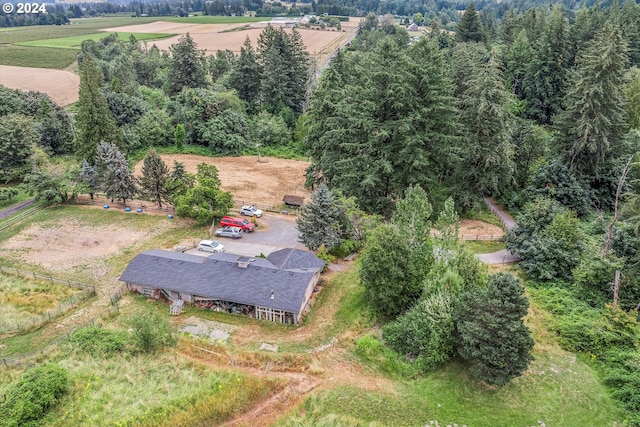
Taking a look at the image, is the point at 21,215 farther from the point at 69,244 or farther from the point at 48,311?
the point at 48,311

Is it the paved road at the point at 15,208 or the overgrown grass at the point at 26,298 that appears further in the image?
the paved road at the point at 15,208

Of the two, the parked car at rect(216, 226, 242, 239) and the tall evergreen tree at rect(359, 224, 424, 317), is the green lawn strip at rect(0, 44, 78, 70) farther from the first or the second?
the tall evergreen tree at rect(359, 224, 424, 317)

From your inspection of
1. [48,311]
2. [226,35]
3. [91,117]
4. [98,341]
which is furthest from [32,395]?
[226,35]

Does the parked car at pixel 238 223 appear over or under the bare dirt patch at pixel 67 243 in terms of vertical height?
over

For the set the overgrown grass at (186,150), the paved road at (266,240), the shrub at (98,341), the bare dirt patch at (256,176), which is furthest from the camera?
the overgrown grass at (186,150)

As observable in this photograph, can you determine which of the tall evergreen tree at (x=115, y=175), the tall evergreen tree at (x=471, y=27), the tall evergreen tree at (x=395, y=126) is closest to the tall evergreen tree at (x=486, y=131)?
the tall evergreen tree at (x=395, y=126)

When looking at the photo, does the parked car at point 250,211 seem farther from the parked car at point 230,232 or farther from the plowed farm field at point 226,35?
the plowed farm field at point 226,35
